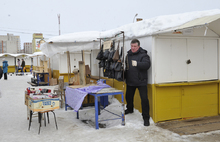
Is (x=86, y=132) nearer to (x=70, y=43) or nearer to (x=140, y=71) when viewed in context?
(x=140, y=71)

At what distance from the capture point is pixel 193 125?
5.59 meters

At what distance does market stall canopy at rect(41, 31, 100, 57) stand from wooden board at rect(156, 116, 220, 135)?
11.6 ft

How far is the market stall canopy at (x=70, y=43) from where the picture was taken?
296 inches

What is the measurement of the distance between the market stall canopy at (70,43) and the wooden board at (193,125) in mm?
3537

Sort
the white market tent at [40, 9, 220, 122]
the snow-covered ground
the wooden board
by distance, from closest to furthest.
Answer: the snow-covered ground, the wooden board, the white market tent at [40, 9, 220, 122]

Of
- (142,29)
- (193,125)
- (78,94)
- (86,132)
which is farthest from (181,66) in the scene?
(86,132)

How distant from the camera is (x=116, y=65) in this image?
226 inches

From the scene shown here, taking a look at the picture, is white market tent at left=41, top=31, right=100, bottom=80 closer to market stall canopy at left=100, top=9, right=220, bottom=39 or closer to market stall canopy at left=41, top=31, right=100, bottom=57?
market stall canopy at left=41, top=31, right=100, bottom=57

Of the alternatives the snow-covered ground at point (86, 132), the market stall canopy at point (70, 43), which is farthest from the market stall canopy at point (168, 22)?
the snow-covered ground at point (86, 132)

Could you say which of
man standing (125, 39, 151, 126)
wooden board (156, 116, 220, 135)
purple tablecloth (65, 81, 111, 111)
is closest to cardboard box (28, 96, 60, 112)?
purple tablecloth (65, 81, 111, 111)

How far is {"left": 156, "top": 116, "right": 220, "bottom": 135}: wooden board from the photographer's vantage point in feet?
17.1

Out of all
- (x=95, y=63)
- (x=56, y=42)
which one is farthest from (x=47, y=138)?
(x=95, y=63)

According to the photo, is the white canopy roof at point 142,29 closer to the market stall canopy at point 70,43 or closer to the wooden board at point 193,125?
the market stall canopy at point 70,43

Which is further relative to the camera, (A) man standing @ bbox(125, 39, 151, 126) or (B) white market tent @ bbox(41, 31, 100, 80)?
(B) white market tent @ bbox(41, 31, 100, 80)
